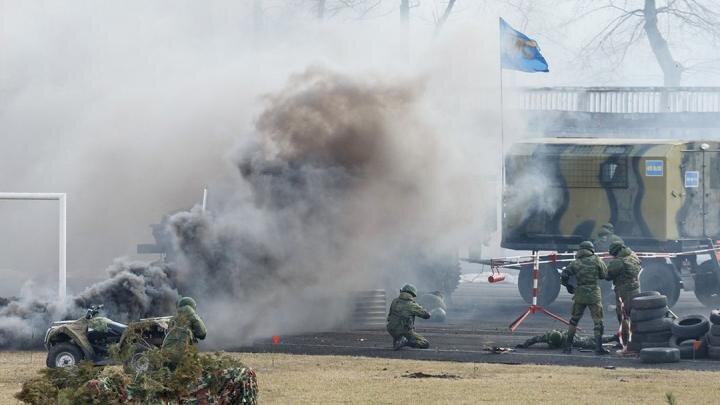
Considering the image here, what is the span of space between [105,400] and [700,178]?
791 inches

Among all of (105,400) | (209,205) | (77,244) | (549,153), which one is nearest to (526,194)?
(549,153)

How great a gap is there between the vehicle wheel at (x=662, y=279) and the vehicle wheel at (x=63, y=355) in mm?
14035

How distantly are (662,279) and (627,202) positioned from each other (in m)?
1.92

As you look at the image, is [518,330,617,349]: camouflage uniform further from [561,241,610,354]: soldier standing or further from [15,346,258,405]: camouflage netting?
[15,346,258,405]: camouflage netting

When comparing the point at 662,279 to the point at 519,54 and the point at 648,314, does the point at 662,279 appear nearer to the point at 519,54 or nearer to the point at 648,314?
the point at 519,54

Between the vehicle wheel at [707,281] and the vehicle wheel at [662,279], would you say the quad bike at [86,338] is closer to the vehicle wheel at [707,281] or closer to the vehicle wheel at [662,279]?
the vehicle wheel at [662,279]

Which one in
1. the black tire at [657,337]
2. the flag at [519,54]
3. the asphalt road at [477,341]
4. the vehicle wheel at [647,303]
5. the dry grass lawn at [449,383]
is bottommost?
the dry grass lawn at [449,383]

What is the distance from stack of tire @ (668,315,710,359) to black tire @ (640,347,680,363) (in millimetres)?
468

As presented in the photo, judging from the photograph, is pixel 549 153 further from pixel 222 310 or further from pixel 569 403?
pixel 569 403

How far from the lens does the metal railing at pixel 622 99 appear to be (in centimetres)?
4088

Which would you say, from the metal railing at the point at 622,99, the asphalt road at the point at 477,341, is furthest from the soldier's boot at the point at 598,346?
the metal railing at the point at 622,99

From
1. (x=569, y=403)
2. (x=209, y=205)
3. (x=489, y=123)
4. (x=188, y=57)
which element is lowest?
(x=569, y=403)

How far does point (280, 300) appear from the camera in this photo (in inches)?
997

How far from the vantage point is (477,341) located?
934 inches
